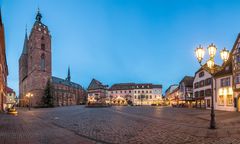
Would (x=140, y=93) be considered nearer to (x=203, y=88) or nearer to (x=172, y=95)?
(x=172, y=95)

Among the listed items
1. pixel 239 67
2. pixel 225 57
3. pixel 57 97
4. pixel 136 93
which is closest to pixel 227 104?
pixel 239 67

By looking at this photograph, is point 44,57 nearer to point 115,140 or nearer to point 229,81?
point 229,81

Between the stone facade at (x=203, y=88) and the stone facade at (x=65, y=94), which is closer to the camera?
the stone facade at (x=203, y=88)

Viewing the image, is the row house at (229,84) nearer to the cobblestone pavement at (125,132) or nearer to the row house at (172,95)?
the cobblestone pavement at (125,132)

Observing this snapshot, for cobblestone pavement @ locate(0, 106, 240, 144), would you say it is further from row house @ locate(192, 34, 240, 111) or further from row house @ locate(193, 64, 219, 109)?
row house @ locate(193, 64, 219, 109)

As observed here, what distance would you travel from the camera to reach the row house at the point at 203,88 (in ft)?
174

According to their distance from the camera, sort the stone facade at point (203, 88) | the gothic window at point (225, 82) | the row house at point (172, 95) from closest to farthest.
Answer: the gothic window at point (225, 82), the stone facade at point (203, 88), the row house at point (172, 95)

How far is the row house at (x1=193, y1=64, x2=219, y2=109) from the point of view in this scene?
53.0 metres

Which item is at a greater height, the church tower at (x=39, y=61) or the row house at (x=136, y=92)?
the church tower at (x=39, y=61)

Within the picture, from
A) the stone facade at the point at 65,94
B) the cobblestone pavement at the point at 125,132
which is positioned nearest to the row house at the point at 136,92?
the stone facade at the point at 65,94

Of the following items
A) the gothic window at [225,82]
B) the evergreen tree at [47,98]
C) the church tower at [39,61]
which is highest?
the church tower at [39,61]

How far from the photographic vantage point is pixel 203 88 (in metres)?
57.0

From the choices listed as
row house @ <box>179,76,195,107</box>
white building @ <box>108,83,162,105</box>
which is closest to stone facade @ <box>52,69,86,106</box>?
white building @ <box>108,83,162,105</box>

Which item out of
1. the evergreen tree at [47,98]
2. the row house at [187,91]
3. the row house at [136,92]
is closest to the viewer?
the row house at [187,91]
